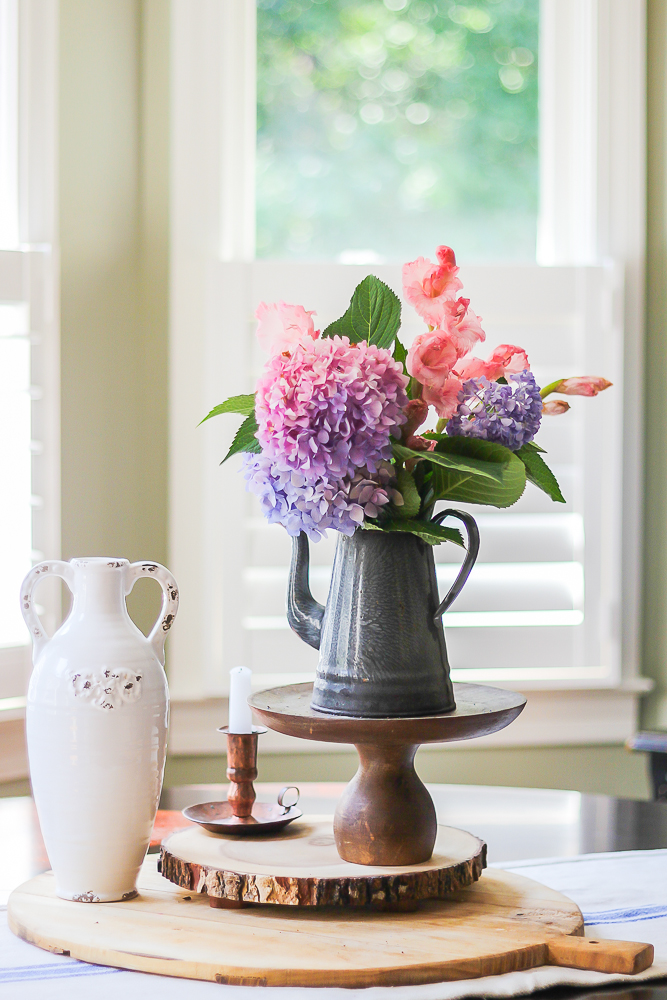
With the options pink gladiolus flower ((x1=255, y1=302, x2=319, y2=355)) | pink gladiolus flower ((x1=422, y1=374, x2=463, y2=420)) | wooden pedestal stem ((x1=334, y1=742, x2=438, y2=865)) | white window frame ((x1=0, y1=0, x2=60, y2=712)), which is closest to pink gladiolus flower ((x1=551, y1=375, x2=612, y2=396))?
pink gladiolus flower ((x1=422, y1=374, x2=463, y2=420))

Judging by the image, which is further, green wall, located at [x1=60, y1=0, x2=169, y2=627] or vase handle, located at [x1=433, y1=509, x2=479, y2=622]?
green wall, located at [x1=60, y1=0, x2=169, y2=627]

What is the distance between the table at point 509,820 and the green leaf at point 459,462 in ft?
1.66

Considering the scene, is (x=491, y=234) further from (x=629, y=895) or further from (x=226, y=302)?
(x=629, y=895)

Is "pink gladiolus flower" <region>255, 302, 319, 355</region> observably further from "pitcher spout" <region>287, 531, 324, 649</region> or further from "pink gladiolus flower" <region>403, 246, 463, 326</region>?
"pitcher spout" <region>287, 531, 324, 649</region>

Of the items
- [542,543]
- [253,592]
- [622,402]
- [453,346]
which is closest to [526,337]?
[622,402]

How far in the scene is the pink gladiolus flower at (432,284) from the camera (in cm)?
92

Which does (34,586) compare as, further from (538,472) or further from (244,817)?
(538,472)

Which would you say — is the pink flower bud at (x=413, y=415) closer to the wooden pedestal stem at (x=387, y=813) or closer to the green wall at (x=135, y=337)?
the wooden pedestal stem at (x=387, y=813)

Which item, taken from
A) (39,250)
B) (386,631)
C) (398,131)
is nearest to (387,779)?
Answer: (386,631)

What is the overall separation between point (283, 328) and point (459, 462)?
19 cm

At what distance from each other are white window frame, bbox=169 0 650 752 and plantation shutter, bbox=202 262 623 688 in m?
0.02

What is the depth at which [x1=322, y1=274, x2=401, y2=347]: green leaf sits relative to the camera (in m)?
0.93

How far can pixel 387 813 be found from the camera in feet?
3.09

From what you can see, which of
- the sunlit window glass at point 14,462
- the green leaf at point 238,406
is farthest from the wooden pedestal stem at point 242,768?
the sunlit window glass at point 14,462
